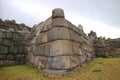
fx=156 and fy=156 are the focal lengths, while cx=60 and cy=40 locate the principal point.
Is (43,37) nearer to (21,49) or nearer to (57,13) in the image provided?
(57,13)

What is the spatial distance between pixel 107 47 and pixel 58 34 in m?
8.65

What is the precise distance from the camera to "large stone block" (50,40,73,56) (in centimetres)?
748

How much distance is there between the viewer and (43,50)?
27.5 ft

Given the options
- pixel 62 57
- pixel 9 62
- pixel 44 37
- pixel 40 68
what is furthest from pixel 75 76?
pixel 9 62

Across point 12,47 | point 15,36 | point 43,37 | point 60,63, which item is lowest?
point 60,63

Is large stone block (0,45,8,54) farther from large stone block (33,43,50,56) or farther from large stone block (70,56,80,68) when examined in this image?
large stone block (70,56,80,68)

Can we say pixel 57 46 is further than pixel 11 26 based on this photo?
No

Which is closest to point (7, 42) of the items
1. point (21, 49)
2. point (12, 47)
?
point (12, 47)

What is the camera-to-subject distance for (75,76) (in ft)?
22.6

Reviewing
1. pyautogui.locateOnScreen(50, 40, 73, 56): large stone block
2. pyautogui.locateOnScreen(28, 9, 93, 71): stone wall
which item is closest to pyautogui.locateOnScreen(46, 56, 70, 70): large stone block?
pyautogui.locateOnScreen(28, 9, 93, 71): stone wall

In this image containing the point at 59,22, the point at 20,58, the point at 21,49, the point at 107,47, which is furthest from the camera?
the point at 107,47

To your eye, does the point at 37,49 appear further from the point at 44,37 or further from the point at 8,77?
the point at 8,77

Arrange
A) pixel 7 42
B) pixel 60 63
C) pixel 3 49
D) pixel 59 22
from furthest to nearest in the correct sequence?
pixel 7 42 < pixel 3 49 < pixel 59 22 < pixel 60 63

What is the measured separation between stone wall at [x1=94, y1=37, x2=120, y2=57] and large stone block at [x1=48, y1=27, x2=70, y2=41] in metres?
7.59
